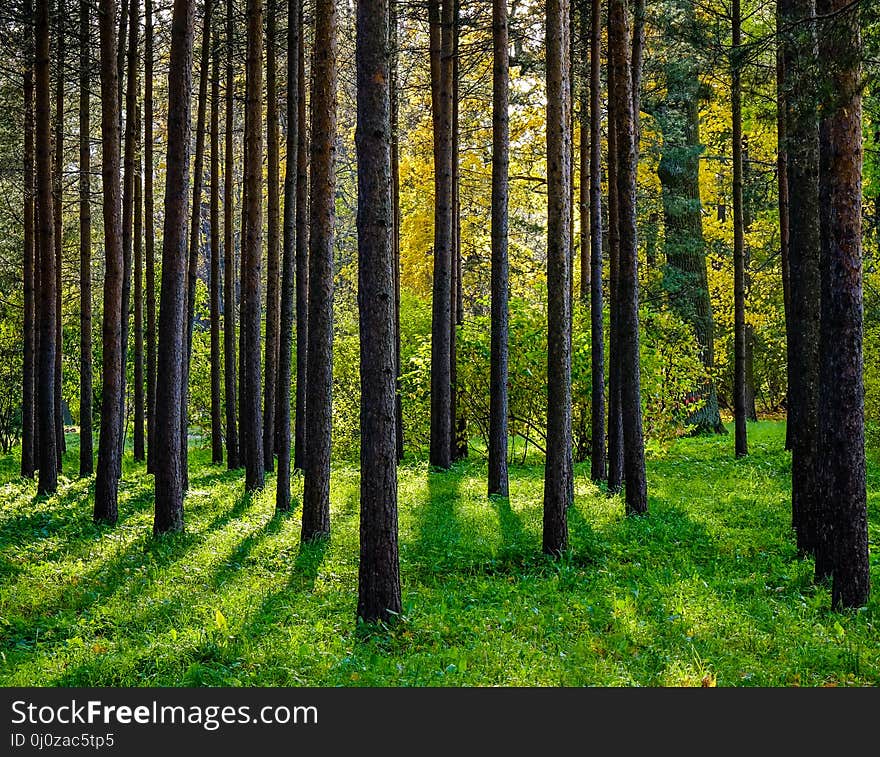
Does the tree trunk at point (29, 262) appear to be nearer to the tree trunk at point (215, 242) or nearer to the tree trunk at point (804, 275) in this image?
the tree trunk at point (215, 242)

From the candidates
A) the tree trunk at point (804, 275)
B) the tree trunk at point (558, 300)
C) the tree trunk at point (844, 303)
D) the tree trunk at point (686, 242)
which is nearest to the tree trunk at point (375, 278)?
the tree trunk at point (558, 300)

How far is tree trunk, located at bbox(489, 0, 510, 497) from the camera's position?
43.0 ft

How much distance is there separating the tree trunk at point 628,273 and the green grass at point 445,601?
2.42 ft

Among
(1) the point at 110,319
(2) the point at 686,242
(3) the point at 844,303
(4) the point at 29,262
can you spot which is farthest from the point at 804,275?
(2) the point at 686,242

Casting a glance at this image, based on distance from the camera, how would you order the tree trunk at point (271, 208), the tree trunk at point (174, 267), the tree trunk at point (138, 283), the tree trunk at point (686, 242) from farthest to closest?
1. the tree trunk at point (686, 242)
2. the tree trunk at point (138, 283)
3. the tree trunk at point (271, 208)
4. the tree trunk at point (174, 267)

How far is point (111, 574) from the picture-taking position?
9.73 meters

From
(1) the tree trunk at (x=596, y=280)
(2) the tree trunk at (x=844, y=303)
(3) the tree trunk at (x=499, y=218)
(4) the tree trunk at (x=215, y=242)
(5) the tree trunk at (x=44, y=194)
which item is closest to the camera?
(2) the tree trunk at (x=844, y=303)

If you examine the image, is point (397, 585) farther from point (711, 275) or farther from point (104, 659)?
point (711, 275)

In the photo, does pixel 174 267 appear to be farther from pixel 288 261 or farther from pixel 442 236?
pixel 442 236

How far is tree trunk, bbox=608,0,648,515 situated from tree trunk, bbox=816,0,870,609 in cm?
438

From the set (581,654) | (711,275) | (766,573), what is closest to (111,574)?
(581,654)

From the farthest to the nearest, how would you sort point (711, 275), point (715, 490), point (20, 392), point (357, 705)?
point (711, 275) → point (20, 392) → point (715, 490) → point (357, 705)

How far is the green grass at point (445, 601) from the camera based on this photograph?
21.2 ft

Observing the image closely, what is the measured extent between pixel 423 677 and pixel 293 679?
0.94 m
